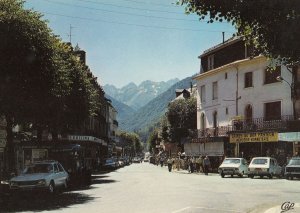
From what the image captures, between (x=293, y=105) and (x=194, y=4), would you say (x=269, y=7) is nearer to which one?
(x=194, y=4)

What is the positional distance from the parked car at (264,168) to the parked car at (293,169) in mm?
1599

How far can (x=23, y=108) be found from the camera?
84.9ft

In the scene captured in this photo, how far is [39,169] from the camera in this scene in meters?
22.2

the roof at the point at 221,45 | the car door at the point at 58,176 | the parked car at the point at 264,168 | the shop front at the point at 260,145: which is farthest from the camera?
the roof at the point at 221,45

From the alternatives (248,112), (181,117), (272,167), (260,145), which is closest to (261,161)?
(272,167)

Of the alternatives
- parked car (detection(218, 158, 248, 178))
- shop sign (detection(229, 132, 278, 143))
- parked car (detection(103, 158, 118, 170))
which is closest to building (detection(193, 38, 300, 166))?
shop sign (detection(229, 132, 278, 143))

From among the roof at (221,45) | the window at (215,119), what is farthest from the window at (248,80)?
the window at (215,119)

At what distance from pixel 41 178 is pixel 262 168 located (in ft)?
63.2

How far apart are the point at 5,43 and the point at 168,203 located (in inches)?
452

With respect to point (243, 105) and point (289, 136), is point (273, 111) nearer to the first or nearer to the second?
point (243, 105)

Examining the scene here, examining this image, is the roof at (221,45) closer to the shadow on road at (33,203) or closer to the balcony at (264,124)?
the balcony at (264,124)

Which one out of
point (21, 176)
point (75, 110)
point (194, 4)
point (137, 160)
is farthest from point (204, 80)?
point (137, 160)

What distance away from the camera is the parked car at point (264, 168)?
115 feet

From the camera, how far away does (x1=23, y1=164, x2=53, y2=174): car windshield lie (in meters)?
22.1
